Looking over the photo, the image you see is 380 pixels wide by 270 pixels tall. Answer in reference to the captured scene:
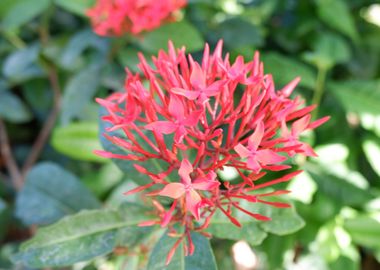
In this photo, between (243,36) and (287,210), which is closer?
(287,210)

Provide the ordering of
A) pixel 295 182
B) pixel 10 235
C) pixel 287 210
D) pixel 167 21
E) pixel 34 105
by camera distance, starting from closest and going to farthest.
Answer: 1. pixel 287 210
2. pixel 295 182
3. pixel 167 21
4. pixel 34 105
5. pixel 10 235

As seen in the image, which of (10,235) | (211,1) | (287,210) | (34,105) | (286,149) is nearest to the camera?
(286,149)

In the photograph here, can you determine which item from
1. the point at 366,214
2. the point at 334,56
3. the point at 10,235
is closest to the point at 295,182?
the point at 366,214

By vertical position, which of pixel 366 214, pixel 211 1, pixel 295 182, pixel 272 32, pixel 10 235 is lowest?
pixel 10 235

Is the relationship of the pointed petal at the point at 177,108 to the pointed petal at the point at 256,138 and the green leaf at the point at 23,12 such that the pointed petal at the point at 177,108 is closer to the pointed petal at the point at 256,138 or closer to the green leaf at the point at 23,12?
the pointed petal at the point at 256,138

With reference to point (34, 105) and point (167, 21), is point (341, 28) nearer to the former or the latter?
point (167, 21)

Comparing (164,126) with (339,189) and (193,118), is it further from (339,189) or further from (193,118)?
(339,189)

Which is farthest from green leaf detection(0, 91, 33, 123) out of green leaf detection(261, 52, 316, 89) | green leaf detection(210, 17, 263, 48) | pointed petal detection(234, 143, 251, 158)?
pointed petal detection(234, 143, 251, 158)
